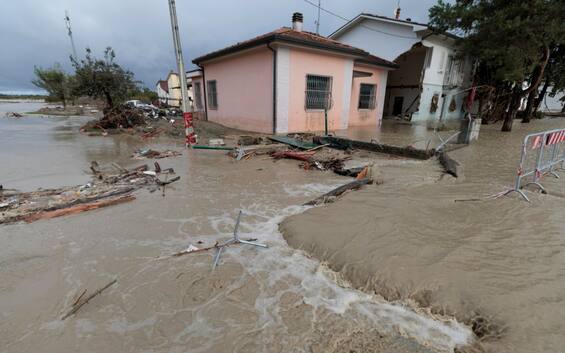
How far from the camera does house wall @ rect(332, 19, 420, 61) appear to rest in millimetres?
16422

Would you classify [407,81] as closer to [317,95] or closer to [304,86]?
[317,95]

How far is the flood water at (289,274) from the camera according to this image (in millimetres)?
2064

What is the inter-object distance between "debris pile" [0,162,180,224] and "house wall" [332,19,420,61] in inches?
653

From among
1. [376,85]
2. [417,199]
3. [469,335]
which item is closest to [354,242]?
[469,335]

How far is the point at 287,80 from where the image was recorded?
1089 cm

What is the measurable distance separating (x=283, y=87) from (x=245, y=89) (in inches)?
90.2

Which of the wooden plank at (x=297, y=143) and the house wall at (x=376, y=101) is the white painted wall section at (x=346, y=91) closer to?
the house wall at (x=376, y=101)

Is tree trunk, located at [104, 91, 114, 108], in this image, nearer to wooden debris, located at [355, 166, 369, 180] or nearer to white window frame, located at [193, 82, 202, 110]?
white window frame, located at [193, 82, 202, 110]

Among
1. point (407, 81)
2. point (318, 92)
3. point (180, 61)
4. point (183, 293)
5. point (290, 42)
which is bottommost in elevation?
point (183, 293)

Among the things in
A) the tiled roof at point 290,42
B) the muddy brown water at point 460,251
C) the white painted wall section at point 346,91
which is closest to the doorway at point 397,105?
the tiled roof at point 290,42

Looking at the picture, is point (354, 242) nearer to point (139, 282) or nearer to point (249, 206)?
point (249, 206)

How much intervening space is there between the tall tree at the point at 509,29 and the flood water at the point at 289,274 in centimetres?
1002

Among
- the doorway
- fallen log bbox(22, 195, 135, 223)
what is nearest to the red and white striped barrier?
fallen log bbox(22, 195, 135, 223)

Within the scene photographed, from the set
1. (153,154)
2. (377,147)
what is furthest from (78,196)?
(377,147)
